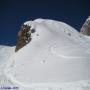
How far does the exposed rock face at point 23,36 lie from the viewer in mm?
12262

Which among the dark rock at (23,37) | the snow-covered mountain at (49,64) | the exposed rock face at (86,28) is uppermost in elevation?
the snow-covered mountain at (49,64)

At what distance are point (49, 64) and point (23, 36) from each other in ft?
13.4

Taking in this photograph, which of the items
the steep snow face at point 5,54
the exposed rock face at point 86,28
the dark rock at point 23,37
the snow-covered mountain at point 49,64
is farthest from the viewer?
→ the exposed rock face at point 86,28

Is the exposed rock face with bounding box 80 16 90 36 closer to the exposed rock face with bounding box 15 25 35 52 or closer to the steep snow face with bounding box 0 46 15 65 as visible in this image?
the steep snow face with bounding box 0 46 15 65

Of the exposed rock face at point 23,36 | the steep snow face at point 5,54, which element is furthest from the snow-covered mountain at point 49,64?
the steep snow face at point 5,54

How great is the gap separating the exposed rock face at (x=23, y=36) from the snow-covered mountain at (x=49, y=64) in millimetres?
172

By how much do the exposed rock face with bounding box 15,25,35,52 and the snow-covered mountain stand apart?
172 mm

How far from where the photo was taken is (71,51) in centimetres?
978

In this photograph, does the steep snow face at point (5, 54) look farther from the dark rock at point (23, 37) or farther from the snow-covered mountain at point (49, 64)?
the snow-covered mountain at point (49, 64)

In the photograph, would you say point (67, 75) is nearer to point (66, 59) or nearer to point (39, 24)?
point (66, 59)

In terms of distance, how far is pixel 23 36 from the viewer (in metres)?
12.8

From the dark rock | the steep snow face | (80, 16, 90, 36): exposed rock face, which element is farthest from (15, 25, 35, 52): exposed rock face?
(80, 16, 90, 36): exposed rock face

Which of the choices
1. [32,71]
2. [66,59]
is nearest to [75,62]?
[66,59]

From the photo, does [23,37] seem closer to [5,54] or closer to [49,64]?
[49,64]
